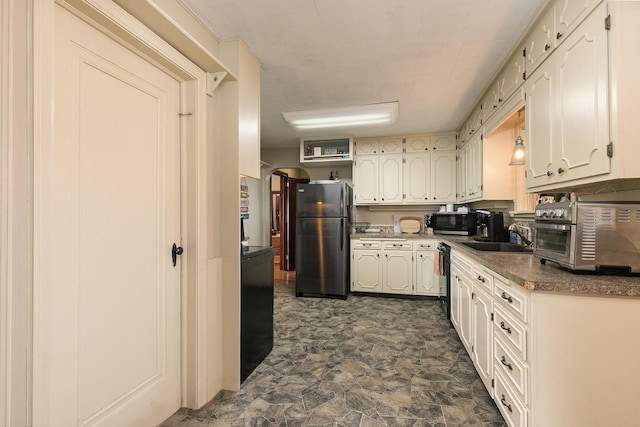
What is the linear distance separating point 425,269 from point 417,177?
4.64 feet

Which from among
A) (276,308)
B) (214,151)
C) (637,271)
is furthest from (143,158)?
(276,308)

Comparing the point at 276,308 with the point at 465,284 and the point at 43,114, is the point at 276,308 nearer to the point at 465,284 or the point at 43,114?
the point at 465,284

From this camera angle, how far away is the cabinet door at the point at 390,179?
15.0 ft

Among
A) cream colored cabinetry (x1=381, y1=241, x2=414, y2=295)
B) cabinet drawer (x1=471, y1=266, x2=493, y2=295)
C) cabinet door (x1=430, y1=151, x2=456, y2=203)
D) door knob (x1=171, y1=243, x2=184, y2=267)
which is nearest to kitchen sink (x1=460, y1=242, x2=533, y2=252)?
cabinet drawer (x1=471, y1=266, x2=493, y2=295)

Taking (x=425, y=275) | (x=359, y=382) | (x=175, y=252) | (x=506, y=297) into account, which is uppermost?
(x=175, y=252)

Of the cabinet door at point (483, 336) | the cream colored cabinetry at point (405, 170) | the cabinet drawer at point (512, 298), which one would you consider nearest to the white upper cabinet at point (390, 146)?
the cream colored cabinetry at point (405, 170)

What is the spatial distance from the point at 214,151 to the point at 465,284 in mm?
2295

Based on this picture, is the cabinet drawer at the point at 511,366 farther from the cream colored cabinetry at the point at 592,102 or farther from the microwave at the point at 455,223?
the microwave at the point at 455,223

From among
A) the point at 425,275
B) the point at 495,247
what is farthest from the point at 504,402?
the point at 425,275

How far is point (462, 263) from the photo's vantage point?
2621mm

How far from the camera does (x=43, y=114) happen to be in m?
1.00

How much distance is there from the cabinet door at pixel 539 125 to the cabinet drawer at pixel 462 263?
29.5 inches

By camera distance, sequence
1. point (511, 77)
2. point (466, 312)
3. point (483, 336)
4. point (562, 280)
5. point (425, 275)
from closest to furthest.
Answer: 1. point (562, 280)
2. point (483, 336)
3. point (511, 77)
4. point (466, 312)
5. point (425, 275)

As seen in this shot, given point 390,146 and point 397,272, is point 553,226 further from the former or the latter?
point 390,146
